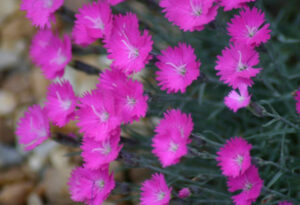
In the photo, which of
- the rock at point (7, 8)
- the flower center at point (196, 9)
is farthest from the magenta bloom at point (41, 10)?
the rock at point (7, 8)

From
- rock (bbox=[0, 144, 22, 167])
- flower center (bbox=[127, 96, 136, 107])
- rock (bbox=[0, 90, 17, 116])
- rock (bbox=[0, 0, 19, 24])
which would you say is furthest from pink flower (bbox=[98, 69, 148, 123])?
rock (bbox=[0, 0, 19, 24])

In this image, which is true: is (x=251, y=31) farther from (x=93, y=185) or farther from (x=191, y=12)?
(x=93, y=185)

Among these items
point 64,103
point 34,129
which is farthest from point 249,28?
point 34,129

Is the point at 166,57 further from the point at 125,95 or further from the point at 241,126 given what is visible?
the point at 241,126

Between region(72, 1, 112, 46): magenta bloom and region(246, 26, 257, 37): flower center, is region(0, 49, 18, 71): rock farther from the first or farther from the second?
region(246, 26, 257, 37): flower center

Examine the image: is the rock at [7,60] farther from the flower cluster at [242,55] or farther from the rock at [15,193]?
the flower cluster at [242,55]
